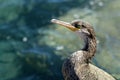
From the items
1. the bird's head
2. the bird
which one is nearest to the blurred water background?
the bird

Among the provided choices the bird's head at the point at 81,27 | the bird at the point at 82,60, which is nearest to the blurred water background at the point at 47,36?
the bird at the point at 82,60

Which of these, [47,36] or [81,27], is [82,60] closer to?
[81,27]

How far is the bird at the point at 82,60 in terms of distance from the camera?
237 inches

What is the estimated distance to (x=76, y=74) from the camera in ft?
19.9

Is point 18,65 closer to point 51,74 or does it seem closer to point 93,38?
point 51,74

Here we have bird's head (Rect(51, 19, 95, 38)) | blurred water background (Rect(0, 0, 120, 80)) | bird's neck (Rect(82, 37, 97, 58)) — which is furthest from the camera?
blurred water background (Rect(0, 0, 120, 80))

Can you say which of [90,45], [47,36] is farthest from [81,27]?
[47,36]

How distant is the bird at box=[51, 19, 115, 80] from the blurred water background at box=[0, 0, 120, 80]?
988mm

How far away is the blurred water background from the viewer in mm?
7629

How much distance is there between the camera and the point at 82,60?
611 centimetres

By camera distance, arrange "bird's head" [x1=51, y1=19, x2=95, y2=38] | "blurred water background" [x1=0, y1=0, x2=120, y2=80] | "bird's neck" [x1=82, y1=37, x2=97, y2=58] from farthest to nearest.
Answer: "blurred water background" [x1=0, y1=0, x2=120, y2=80]
"bird's neck" [x1=82, y1=37, x2=97, y2=58]
"bird's head" [x1=51, y1=19, x2=95, y2=38]

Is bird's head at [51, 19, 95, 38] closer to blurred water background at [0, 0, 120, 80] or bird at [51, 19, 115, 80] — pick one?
bird at [51, 19, 115, 80]

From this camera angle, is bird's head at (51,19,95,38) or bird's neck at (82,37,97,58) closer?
bird's head at (51,19,95,38)

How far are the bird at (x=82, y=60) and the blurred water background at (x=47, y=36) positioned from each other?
0.99 meters
